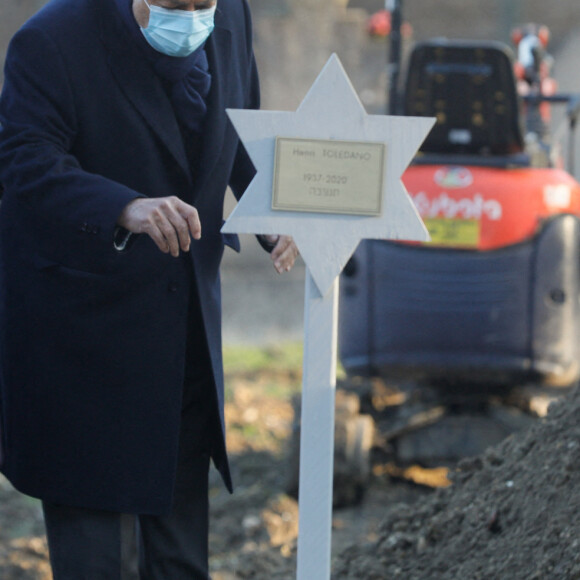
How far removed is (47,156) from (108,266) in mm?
251

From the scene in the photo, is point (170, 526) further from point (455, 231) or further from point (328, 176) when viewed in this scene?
point (455, 231)

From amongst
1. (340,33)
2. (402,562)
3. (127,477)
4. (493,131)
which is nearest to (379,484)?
(493,131)

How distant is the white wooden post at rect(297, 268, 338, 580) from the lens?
216 centimetres

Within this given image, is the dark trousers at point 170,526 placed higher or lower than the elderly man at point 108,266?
lower

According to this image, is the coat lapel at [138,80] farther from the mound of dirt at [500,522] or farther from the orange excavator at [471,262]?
the orange excavator at [471,262]

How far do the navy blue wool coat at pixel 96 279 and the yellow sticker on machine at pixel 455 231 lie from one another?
2.15m

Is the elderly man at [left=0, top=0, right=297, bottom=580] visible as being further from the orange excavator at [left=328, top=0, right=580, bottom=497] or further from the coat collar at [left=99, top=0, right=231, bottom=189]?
the orange excavator at [left=328, top=0, right=580, bottom=497]

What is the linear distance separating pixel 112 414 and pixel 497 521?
107cm

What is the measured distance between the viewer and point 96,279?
7.27ft

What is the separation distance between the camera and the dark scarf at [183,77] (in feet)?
7.24

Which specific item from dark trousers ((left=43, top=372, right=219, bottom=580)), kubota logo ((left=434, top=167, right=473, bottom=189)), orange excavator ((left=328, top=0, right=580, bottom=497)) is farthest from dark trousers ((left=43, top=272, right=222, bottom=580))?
kubota logo ((left=434, top=167, right=473, bottom=189))

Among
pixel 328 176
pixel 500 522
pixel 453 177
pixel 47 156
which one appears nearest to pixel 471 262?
pixel 453 177

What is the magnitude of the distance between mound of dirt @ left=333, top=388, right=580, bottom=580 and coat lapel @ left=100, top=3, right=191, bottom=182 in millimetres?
1216

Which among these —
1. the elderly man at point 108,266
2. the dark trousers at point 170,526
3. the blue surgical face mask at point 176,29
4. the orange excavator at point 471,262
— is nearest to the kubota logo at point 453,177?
the orange excavator at point 471,262
